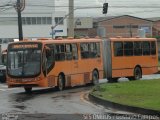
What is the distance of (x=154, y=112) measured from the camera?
51.1ft

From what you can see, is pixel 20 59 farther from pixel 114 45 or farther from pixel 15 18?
pixel 15 18

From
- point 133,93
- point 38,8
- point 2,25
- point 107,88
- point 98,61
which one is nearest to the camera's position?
point 133,93

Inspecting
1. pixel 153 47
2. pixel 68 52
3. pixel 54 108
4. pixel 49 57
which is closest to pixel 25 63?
pixel 49 57

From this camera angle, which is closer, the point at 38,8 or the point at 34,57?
the point at 34,57

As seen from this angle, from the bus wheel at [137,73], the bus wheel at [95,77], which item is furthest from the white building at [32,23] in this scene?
the bus wheel at [95,77]

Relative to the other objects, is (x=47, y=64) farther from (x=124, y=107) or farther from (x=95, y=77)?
(x=124, y=107)

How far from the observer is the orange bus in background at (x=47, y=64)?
89.2ft

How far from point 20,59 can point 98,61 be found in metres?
7.21

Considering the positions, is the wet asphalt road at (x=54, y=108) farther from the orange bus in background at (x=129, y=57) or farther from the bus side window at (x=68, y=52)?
the orange bus in background at (x=129, y=57)

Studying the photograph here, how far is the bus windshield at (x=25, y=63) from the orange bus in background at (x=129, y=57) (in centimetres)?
806

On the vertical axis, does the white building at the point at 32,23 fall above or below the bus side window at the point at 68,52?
above

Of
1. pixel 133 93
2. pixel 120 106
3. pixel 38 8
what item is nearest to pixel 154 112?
pixel 120 106

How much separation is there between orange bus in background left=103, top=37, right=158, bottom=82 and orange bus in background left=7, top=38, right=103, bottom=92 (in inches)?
116

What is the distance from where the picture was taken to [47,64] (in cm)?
2775
